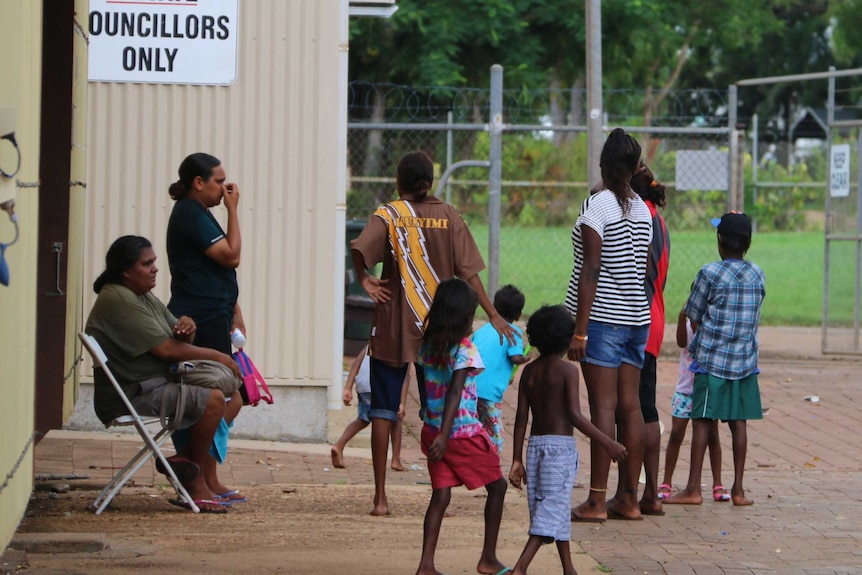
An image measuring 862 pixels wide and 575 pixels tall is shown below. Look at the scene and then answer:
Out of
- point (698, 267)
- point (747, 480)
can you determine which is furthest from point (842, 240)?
point (698, 267)

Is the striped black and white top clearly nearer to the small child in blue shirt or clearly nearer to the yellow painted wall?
the small child in blue shirt

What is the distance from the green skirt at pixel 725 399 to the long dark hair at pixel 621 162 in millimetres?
1359

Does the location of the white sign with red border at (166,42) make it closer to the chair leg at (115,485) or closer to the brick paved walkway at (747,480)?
the brick paved walkway at (747,480)

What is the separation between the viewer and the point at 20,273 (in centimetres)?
550

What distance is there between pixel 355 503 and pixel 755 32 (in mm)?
32166

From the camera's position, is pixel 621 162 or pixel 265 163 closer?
pixel 621 162

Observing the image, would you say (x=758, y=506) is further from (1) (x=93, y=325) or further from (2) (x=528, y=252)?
(2) (x=528, y=252)

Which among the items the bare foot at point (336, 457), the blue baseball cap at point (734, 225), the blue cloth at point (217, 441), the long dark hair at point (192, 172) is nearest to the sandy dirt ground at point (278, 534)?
the bare foot at point (336, 457)

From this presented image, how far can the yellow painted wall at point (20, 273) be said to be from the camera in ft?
16.6

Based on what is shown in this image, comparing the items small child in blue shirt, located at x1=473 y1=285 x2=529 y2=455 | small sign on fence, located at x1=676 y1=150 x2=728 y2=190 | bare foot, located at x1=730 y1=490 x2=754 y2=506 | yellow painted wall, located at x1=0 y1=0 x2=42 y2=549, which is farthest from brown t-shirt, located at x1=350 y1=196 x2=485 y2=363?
small sign on fence, located at x1=676 y1=150 x2=728 y2=190

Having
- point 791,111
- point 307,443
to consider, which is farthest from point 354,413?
point 791,111

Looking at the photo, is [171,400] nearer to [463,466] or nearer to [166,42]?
[463,466]

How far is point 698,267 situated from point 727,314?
17.8m

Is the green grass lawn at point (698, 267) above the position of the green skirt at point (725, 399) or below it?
above
